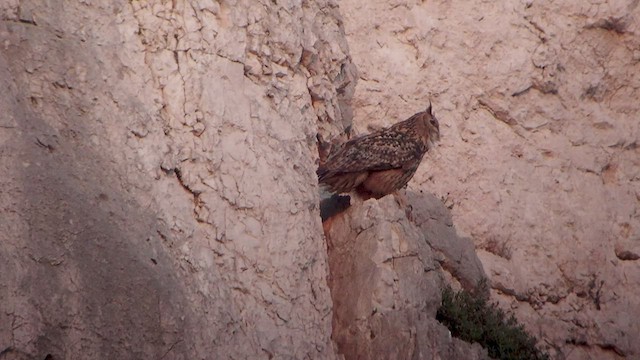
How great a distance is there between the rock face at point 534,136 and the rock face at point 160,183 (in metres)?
1.51

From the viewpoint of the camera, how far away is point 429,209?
37.5 feet

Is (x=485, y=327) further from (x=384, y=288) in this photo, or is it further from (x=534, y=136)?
(x=534, y=136)

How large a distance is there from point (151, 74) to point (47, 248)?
1.85 meters

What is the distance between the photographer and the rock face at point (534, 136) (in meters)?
11.8

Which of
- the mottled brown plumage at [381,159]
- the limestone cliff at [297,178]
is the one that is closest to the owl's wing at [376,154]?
the mottled brown plumage at [381,159]

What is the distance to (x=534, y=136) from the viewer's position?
40.2 feet

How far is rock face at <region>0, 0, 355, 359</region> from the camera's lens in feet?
25.9

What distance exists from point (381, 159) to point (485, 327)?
155cm

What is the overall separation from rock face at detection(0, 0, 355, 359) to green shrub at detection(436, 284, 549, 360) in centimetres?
121

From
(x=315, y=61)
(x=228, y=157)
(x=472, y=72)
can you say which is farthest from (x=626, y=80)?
(x=228, y=157)

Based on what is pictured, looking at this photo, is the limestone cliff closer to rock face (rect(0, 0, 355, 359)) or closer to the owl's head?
rock face (rect(0, 0, 355, 359))

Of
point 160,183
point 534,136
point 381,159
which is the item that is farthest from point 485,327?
point 160,183

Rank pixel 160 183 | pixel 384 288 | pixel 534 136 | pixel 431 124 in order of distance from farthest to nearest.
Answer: pixel 534 136 → pixel 431 124 → pixel 384 288 → pixel 160 183

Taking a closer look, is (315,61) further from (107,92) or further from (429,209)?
(107,92)
